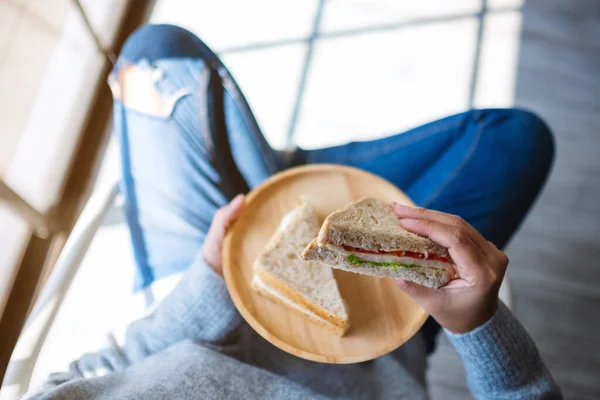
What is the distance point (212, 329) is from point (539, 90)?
162 cm

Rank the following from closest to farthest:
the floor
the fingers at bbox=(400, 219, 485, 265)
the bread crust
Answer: the fingers at bbox=(400, 219, 485, 265)
the bread crust
the floor

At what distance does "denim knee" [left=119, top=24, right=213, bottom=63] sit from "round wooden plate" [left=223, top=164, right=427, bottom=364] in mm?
341

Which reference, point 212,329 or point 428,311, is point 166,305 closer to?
point 212,329

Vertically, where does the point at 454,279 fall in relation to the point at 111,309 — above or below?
above

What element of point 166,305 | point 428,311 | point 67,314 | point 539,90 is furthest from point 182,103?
point 539,90

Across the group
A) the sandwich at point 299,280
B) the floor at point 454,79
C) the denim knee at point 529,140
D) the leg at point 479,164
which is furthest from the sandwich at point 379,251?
the floor at point 454,79

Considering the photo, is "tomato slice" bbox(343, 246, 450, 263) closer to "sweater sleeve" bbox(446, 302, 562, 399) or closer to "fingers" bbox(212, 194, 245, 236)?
"sweater sleeve" bbox(446, 302, 562, 399)

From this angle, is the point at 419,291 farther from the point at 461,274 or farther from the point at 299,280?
the point at 299,280

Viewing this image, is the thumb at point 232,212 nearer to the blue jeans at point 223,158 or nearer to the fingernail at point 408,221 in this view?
the blue jeans at point 223,158

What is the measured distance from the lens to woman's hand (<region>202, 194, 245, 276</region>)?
1.05m

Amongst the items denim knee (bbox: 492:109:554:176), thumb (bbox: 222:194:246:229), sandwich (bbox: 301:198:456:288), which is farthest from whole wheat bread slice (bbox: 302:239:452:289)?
denim knee (bbox: 492:109:554:176)

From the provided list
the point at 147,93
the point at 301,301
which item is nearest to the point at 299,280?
the point at 301,301

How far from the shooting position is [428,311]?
946 millimetres

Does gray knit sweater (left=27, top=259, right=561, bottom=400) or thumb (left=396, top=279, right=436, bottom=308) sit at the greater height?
thumb (left=396, top=279, right=436, bottom=308)
